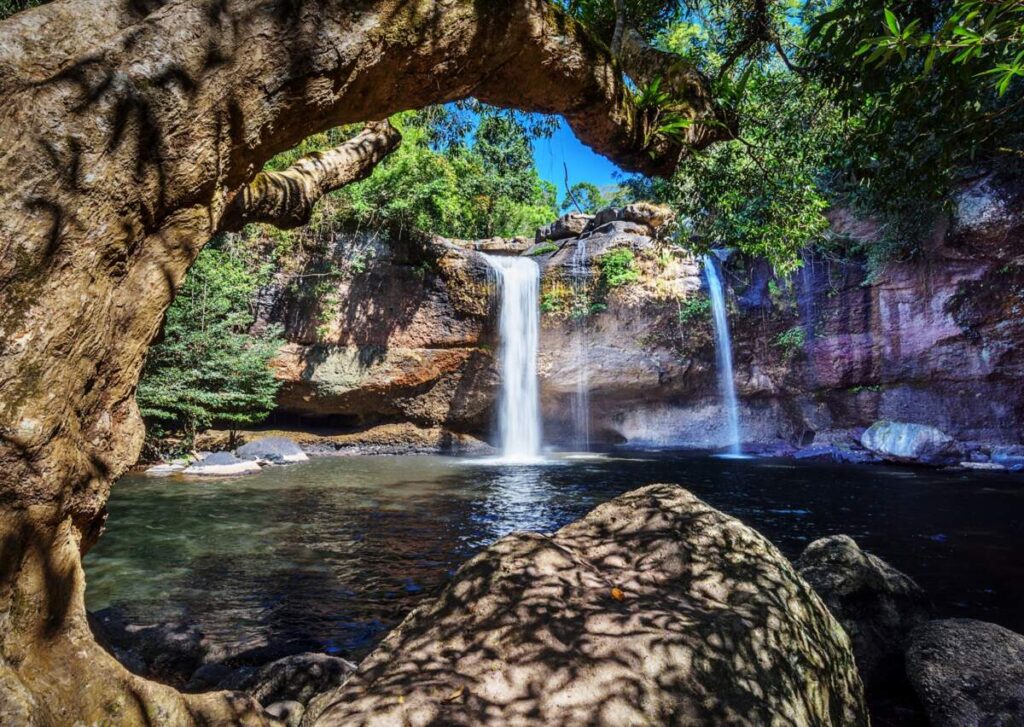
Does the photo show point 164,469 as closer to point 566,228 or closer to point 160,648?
point 160,648

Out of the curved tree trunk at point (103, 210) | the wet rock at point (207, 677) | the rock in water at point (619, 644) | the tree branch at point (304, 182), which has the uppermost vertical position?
the tree branch at point (304, 182)

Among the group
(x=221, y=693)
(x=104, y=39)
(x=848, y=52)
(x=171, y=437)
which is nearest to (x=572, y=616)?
(x=221, y=693)

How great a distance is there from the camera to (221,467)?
43.7ft

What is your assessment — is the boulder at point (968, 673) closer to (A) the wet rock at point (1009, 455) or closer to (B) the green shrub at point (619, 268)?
(A) the wet rock at point (1009, 455)

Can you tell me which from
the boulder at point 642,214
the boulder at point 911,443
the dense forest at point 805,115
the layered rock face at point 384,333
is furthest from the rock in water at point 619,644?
the boulder at point 642,214

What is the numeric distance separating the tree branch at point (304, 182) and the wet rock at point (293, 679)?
283 cm

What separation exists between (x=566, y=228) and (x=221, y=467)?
661 inches

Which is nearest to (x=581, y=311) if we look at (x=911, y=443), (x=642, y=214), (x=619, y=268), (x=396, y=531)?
(x=619, y=268)

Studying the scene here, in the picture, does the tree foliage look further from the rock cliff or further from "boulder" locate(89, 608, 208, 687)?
"boulder" locate(89, 608, 208, 687)

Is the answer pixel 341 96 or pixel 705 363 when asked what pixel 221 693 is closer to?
pixel 341 96

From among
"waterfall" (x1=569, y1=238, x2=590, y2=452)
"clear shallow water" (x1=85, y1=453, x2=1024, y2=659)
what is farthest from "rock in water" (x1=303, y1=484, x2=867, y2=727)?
"waterfall" (x1=569, y1=238, x2=590, y2=452)

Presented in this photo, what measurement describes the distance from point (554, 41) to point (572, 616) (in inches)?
122

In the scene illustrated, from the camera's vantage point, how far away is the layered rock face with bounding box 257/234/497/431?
61.6ft

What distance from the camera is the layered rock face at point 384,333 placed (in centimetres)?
1878
